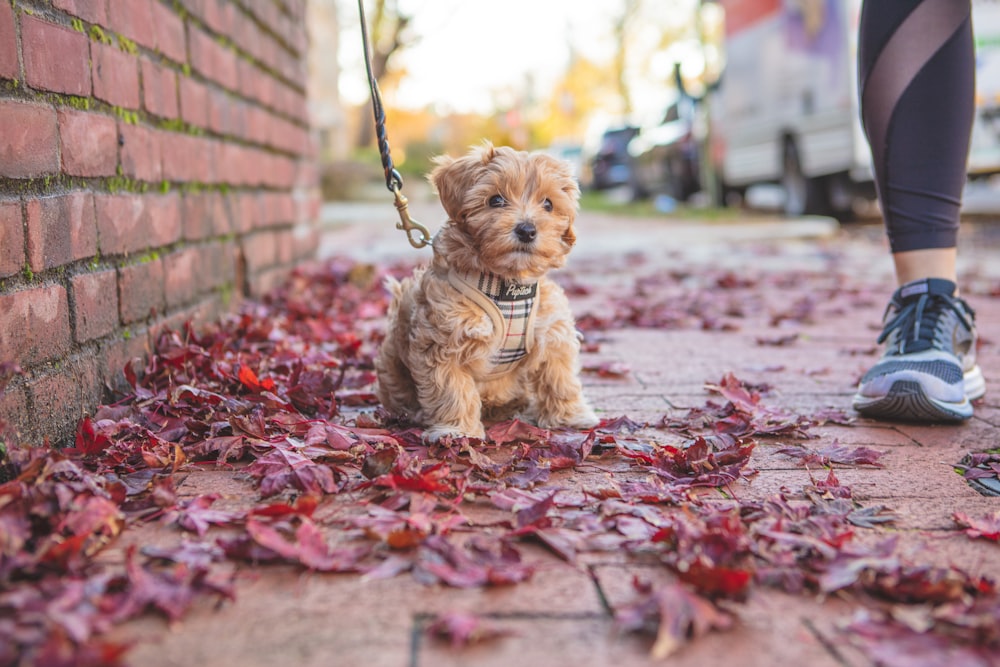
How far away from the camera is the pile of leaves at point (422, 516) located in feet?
5.55

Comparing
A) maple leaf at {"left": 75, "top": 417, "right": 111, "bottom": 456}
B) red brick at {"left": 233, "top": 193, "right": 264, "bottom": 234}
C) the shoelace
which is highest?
red brick at {"left": 233, "top": 193, "right": 264, "bottom": 234}

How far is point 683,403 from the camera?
11.5 feet

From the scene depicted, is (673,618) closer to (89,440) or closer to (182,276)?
(89,440)

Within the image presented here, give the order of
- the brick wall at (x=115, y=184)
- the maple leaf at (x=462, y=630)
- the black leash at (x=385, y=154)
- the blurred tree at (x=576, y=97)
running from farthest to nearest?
the blurred tree at (x=576, y=97)
the black leash at (x=385, y=154)
the brick wall at (x=115, y=184)
the maple leaf at (x=462, y=630)

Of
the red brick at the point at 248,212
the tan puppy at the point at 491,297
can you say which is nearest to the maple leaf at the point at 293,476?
the tan puppy at the point at 491,297

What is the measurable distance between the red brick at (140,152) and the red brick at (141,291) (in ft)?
1.10

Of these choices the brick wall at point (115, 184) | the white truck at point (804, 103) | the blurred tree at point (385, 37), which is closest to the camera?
the brick wall at point (115, 184)

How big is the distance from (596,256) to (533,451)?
7424mm

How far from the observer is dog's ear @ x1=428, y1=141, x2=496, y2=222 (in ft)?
9.64

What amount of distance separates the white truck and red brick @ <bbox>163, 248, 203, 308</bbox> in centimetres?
1003

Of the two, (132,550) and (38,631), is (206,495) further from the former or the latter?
(38,631)

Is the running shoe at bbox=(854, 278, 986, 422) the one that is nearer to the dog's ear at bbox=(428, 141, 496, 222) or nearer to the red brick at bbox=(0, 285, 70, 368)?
the dog's ear at bbox=(428, 141, 496, 222)

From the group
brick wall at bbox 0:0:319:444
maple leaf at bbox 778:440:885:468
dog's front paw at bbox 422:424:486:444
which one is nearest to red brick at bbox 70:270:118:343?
brick wall at bbox 0:0:319:444

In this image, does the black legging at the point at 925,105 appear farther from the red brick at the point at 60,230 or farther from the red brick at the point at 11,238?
the red brick at the point at 11,238
